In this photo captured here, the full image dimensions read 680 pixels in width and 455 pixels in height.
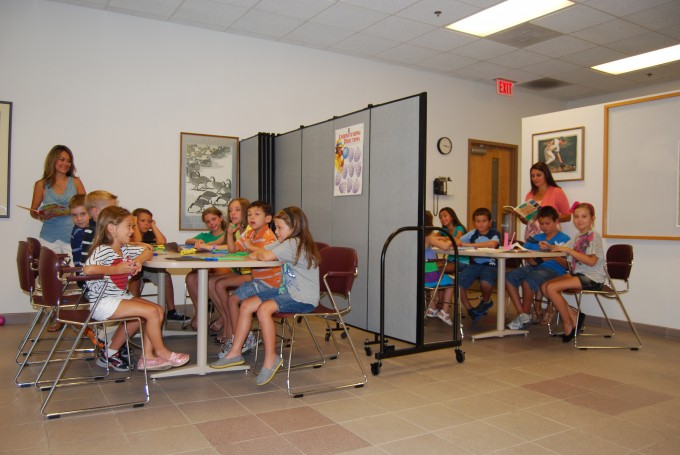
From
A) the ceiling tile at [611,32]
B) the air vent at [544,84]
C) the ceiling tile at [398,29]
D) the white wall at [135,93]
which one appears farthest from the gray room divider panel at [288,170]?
the air vent at [544,84]

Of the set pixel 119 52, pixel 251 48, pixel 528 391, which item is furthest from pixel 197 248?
pixel 251 48

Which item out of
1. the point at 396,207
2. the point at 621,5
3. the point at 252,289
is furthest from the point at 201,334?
the point at 621,5

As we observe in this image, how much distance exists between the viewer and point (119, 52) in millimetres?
5828

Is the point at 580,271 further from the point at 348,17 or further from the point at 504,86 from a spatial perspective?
the point at 504,86

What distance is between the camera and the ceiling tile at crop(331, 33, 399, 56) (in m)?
6.68

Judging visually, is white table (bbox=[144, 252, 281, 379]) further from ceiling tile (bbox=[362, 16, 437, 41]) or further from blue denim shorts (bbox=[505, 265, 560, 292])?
ceiling tile (bbox=[362, 16, 437, 41])

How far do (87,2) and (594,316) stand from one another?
20.4 feet

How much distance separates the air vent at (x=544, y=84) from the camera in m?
8.56

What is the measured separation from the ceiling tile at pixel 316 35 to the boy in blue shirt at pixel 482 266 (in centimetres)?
274

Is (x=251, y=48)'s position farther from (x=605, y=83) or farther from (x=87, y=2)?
(x=605, y=83)

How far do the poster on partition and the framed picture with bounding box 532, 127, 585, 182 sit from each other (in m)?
2.79

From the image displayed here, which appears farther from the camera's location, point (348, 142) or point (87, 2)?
point (87, 2)

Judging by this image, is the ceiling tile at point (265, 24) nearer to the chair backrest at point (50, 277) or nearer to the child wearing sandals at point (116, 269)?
the child wearing sandals at point (116, 269)

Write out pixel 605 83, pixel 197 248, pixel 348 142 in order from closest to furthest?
pixel 197 248 → pixel 348 142 → pixel 605 83
